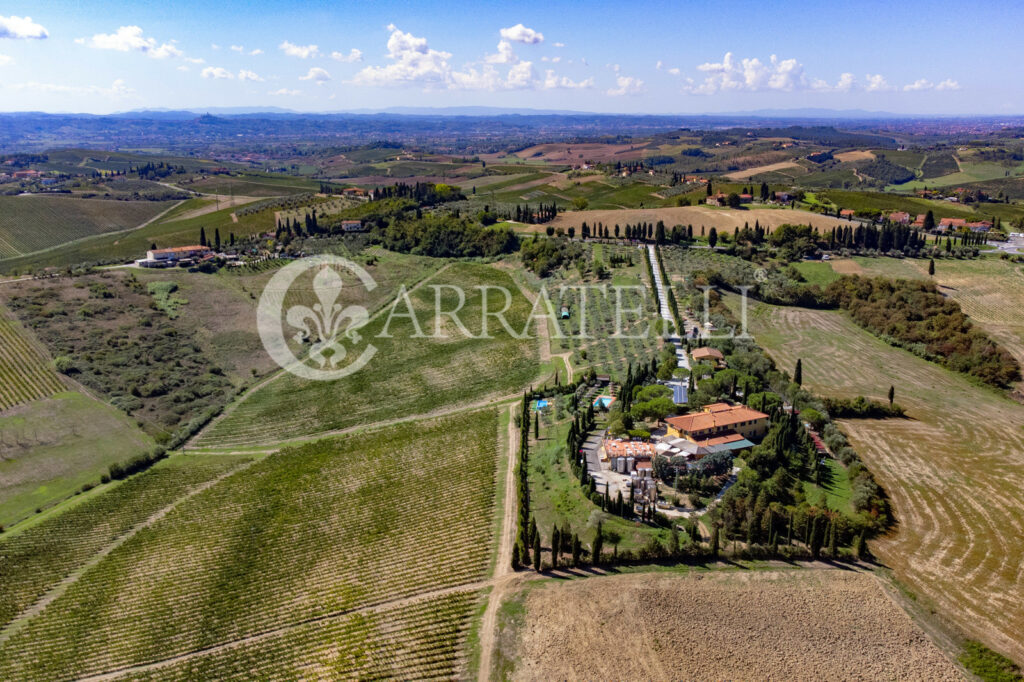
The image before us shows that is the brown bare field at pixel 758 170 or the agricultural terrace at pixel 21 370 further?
the brown bare field at pixel 758 170

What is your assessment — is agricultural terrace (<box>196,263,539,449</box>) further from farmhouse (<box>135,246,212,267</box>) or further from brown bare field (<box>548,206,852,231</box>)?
farmhouse (<box>135,246,212,267</box>)

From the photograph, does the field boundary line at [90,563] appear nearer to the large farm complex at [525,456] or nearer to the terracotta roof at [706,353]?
the large farm complex at [525,456]

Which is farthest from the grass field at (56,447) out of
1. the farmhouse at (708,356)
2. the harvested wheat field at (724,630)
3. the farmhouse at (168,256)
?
the farmhouse at (708,356)

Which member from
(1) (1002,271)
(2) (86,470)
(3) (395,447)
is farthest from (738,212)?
(2) (86,470)

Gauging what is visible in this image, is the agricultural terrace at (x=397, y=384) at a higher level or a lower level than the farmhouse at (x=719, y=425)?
lower

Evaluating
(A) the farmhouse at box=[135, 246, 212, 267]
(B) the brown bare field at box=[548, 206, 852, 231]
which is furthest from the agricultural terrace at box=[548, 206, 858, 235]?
(A) the farmhouse at box=[135, 246, 212, 267]

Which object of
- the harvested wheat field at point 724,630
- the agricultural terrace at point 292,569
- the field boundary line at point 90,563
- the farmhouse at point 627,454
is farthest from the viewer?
the farmhouse at point 627,454
